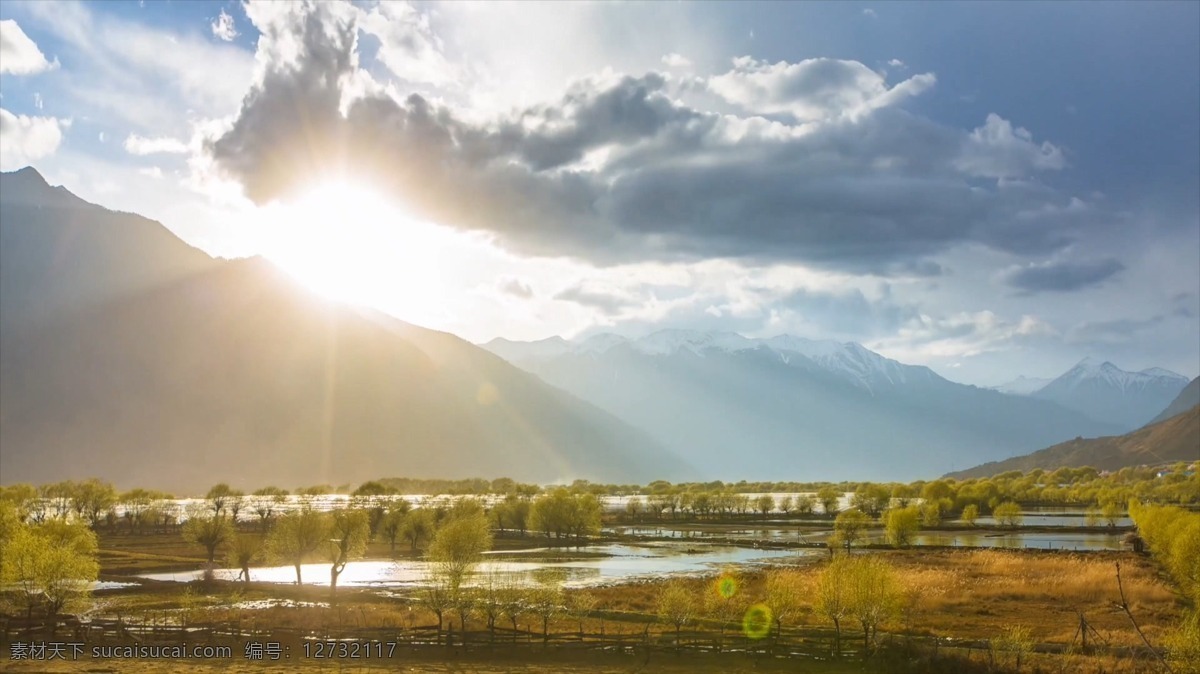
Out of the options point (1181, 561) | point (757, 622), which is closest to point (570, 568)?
point (757, 622)

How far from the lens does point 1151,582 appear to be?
93.2 meters

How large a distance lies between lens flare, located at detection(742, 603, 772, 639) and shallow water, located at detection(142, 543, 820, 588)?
3130cm

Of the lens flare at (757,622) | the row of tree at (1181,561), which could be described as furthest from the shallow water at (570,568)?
the row of tree at (1181,561)

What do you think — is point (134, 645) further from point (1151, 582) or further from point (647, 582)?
point (1151, 582)

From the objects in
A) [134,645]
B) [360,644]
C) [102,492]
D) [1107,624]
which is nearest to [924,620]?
[1107,624]

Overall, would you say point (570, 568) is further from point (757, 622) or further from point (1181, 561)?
point (1181, 561)

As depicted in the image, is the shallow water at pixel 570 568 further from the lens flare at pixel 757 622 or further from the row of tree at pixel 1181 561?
the row of tree at pixel 1181 561

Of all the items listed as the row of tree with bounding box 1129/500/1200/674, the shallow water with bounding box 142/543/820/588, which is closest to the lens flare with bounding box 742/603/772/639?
the row of tree with bounding box 1129/500/1200/674

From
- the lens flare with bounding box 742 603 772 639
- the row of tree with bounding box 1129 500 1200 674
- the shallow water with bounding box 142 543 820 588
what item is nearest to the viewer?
the row of tree with bounding box 1129 500 1200 674

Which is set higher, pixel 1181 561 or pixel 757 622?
pixel 1181 561

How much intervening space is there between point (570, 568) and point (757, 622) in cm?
5243

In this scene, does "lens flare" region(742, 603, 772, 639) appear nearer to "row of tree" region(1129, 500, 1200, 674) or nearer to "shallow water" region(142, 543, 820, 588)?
"row of tree" region(1129, 500, 1200, 674)

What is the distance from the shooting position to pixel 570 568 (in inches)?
4653

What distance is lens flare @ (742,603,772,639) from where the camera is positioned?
67.8 metres
